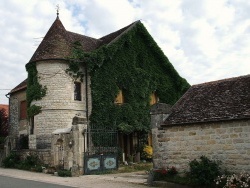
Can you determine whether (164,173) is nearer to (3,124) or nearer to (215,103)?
(215,103)

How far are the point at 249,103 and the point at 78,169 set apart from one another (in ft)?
28.3

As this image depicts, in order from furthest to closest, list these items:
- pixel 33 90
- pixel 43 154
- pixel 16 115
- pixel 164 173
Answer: pixel 16 115, pixel 33 90, pixel 43 154, pixel 164 173

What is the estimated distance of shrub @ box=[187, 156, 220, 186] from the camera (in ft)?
34.5

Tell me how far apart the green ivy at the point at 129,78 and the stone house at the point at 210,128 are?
9.49 m

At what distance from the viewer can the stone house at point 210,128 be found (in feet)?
35.0

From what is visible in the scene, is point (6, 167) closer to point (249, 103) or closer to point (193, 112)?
point (193, 112)

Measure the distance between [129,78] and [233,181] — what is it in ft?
49.6

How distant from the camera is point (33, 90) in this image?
21859 mm

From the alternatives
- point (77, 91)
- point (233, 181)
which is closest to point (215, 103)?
point (233, 181)

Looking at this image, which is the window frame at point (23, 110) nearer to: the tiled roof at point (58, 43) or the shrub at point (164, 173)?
the tiled roof at point (58, 43)

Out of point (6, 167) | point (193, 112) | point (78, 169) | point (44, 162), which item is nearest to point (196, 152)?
point (193, 112)

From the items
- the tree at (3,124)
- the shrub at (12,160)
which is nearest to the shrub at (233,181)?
the shrub at (12,160)

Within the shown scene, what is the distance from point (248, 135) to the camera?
10453 mm

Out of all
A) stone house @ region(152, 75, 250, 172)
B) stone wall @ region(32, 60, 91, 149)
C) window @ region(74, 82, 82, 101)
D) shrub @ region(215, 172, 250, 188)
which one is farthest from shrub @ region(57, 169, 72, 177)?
shrub @ region(215, 172, 250, 188)
